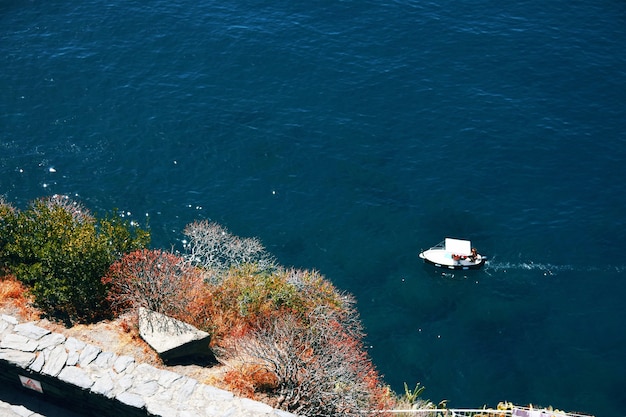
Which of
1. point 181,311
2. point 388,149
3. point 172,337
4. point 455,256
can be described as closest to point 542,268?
point 455,256

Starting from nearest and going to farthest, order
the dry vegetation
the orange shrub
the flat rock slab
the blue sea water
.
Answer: the dry vegetation, the flat rock slab, the orange shrub, the blue sea water

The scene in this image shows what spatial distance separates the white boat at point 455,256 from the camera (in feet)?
194

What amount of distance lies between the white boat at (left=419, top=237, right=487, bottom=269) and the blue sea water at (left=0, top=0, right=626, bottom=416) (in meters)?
1.10

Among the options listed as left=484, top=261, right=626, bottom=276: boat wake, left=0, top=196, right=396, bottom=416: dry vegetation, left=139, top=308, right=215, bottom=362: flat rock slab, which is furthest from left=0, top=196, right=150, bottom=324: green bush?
left=484, top=261, right=626, bottom=276: boat wake

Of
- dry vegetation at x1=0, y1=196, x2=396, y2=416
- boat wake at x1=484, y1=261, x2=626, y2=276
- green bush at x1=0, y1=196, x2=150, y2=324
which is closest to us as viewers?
dry vegetation at x1=0, y1=196, x2=396, y2=416

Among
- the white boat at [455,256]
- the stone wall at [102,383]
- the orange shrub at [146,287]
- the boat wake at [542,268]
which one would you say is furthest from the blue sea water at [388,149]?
the stone wall at [102,383]

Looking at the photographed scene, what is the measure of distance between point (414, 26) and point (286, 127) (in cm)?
2455

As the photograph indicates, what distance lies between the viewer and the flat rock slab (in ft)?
98.1

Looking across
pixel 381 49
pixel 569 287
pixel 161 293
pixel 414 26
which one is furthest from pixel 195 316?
pixel 414 26

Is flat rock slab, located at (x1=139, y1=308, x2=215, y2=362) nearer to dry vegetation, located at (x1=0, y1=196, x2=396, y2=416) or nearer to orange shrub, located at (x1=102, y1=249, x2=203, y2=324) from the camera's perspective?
dry vegetation, located at (x1=0, y1=196, x2=396, y2=416)

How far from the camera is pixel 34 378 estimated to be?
26.7 metres

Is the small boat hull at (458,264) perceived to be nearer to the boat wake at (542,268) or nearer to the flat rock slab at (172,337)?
the boat wake at (542,268)

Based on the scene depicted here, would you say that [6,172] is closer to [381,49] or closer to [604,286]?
[381,49]

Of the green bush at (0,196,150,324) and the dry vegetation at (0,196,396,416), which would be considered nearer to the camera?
the dry vegetation at (0,196,396,416)
